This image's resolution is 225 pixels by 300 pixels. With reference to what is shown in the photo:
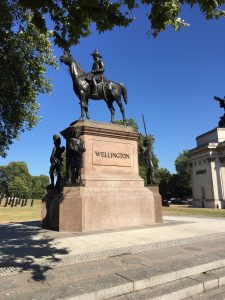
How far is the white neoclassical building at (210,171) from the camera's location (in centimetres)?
5251

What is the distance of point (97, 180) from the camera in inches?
475

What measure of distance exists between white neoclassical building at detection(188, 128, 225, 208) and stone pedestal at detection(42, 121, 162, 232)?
42.7 meters

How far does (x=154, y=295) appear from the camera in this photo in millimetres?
4613

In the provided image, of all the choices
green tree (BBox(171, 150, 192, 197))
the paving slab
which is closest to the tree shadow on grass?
the paving slab

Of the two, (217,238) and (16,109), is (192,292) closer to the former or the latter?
(217,238)

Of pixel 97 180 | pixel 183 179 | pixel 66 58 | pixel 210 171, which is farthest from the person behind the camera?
pixel 183 179

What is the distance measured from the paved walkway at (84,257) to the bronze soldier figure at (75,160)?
2.52 meters

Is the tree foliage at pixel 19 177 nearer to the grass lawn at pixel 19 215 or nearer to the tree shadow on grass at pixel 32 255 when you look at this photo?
the grass lawn at pixel 19 215

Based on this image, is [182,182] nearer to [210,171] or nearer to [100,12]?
[210,171]

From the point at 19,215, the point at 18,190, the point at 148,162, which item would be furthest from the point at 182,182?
the point at 148,162

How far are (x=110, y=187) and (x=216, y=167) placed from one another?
45.7 metres

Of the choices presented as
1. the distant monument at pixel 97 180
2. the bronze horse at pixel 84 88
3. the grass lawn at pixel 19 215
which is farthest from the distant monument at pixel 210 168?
the distant monument at pixel 97 180

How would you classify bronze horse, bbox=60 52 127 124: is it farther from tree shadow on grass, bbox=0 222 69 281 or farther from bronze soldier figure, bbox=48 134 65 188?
tree shadow on grass, bbox=0 222 69 281

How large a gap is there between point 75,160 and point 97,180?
4.11 feet
